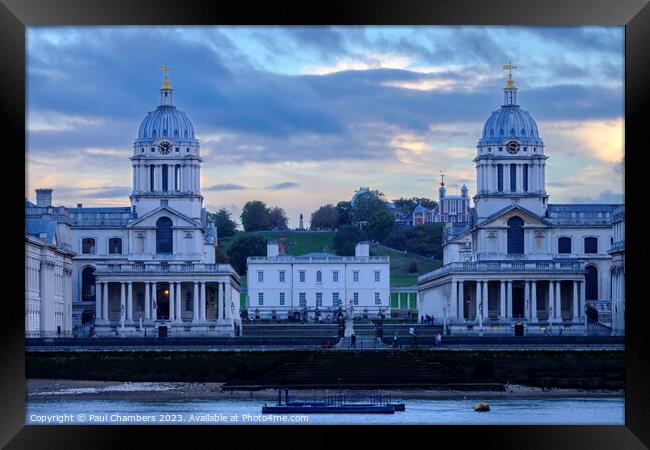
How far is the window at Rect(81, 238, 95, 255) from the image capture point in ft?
273

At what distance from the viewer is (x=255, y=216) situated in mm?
96375

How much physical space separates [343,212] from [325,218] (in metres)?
2.02

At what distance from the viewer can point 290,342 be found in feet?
197

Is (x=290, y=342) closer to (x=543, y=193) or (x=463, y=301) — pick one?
(x=463, y=301)

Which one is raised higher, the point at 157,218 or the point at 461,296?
the point at 157,218

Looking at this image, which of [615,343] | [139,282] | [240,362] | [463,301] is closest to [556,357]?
[615,343]

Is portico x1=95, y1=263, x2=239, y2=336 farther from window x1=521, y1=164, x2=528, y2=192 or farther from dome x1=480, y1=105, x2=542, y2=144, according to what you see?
window x1=521, y1=164, x2=528, y2=192

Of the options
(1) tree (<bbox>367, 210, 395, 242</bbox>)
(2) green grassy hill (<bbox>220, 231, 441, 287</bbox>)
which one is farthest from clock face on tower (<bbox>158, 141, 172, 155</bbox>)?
(1) tree (<bbox>367, 210, 395, 242</bbox>)

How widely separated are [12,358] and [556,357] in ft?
102

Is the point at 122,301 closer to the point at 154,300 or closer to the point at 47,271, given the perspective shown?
the point at 154,300

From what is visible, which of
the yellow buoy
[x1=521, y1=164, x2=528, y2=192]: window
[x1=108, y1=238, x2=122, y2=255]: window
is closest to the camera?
the yellow buoy

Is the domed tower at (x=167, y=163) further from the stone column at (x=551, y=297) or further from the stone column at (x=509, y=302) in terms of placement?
the stone column at (x=551, y=297)

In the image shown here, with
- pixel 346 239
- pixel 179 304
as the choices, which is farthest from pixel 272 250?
pixel 179 304

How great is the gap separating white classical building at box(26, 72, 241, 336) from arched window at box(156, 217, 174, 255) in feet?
0.16
